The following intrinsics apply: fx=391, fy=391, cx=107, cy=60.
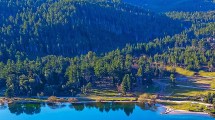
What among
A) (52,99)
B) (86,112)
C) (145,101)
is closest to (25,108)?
(52,99)

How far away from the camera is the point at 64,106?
160875mm

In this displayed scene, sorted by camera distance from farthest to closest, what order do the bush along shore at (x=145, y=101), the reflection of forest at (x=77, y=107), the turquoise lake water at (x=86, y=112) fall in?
the reflection of forest at (x=77, y=107) < the bush along shore at (x=145, y=101) < the turquoise lake water at (x=86, y=112)

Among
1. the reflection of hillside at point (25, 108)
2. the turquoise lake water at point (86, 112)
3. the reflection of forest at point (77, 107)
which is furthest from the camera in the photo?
the reflection of hillside at point (25, 108)

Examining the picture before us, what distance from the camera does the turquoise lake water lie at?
484ft

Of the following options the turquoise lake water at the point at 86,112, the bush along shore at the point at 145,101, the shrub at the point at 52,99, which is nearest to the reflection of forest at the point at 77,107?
the turquoise lake water at the point at 86,112

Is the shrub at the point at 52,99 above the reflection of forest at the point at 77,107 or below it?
above

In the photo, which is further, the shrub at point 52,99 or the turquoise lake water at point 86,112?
the shrub at point 52,99

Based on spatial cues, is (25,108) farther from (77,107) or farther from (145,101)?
(145,101)

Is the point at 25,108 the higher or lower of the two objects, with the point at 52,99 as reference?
lower

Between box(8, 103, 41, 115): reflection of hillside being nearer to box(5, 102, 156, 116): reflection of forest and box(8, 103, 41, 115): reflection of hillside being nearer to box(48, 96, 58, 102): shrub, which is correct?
box(5, 102, 156, 116): reflection of forest

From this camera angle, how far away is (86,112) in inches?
6122

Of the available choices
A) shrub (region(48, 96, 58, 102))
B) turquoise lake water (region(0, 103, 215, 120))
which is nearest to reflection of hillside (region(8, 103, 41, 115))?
turquoise lake water (region(0, 103, 215, 120))

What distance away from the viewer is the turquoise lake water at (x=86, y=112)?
5812 inches

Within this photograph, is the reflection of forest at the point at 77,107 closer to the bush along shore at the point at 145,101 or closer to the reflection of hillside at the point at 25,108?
the reflection of hillside at the point at 25,108
